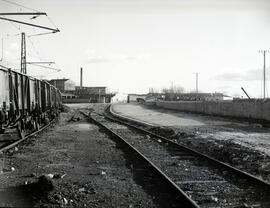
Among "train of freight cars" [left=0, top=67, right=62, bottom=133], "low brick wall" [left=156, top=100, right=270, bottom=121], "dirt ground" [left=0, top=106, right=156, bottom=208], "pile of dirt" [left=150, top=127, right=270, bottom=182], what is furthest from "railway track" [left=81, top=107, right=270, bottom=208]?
"low brick wall" [left=156, top=100, right=270, bottom=121]

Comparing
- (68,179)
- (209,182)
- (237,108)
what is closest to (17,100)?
(68,179)

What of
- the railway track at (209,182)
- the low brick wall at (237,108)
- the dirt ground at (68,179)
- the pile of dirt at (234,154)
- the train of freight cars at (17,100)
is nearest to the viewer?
the dirt ground at (68,179)

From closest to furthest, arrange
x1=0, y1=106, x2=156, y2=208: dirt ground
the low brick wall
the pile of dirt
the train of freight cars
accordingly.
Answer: x1=0, y1=106, x2=156, y2=208: dirt ground < the pile of dirt < the train of freight cars < the low brick wall

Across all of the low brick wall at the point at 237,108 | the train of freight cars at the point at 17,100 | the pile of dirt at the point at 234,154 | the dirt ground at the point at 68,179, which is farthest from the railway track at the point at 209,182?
the low brick wall at the point at 237,108

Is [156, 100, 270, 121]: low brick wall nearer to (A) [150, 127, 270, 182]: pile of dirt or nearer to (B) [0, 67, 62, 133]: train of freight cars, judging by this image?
(A) [150, 127, 270, 182]: pile of dirt

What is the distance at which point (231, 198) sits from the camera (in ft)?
21.3

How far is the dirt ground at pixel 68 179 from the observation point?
6.12 metres

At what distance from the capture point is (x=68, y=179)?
772cm

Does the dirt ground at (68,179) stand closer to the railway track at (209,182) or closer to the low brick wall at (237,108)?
the railway track at (209,182)

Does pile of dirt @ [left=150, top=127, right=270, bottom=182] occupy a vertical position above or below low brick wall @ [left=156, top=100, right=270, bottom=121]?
below

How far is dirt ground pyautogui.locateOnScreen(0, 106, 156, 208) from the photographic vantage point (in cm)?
612

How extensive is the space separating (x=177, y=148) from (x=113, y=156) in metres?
3.14

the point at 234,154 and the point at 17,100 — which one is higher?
the point at 17,100

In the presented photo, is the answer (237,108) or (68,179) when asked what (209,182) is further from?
(237,108)
